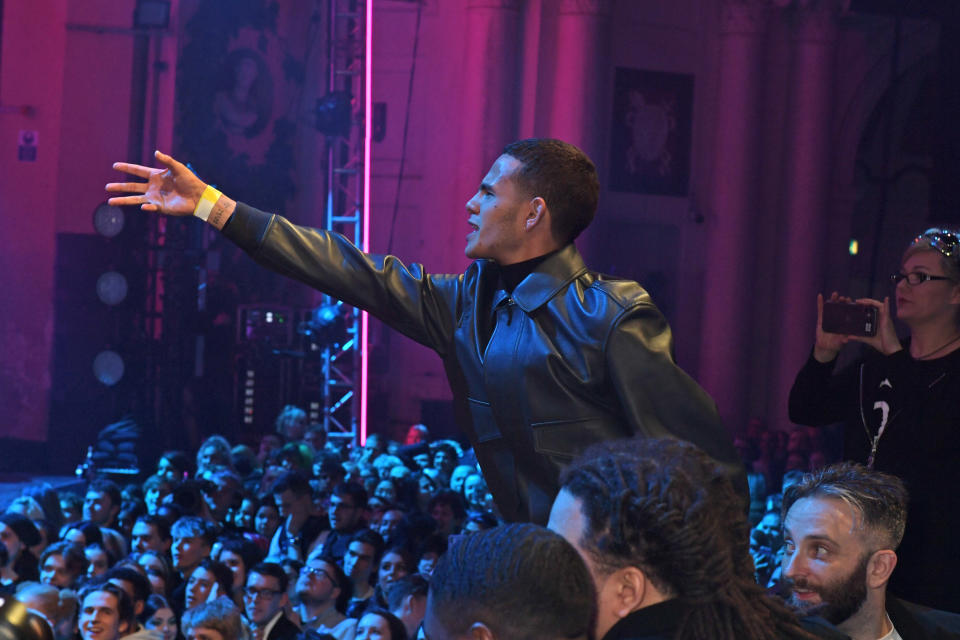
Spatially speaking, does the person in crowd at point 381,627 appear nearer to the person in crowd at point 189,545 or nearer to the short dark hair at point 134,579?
the short dark hair at point 134,579

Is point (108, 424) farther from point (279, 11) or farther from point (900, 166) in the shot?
point (900, 166)

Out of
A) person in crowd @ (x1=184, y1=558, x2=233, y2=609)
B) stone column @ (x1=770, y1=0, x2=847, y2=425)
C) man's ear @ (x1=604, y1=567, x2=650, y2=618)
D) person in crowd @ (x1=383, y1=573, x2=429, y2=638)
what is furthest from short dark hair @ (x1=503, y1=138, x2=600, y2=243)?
stone column @ (x1=770, y1=0, x2=847, y2=425)

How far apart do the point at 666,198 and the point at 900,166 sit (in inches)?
142

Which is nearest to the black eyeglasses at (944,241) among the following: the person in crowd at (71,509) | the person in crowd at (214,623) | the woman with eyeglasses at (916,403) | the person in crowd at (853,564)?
the woman with eyeglasses at (916,403)

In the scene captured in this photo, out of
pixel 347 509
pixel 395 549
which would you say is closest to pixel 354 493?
pixel 347 509

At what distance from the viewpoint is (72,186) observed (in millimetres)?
13477

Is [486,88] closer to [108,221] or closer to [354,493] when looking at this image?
[108,221]

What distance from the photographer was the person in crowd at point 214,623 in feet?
16.7

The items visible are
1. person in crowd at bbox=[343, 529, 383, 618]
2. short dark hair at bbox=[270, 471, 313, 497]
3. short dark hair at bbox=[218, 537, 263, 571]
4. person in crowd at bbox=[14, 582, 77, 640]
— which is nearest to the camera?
person in crowd at bbox=[14, 582, 77, 640]

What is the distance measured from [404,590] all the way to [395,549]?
0.71 m

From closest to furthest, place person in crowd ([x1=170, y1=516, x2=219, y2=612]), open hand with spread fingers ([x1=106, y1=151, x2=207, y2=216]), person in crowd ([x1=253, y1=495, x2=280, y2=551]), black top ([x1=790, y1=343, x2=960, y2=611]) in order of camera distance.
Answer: open hand with spread fingers ([x1=106, y1=151, x2=207, y2=216])
black top ([x1=790, y1=343, x2=960, y2=611])
person in crowd ([x1=170, y1=516, x2=219, y2=612])
person in crowd ([x1=253, y1=495, x2=280, y2=551])

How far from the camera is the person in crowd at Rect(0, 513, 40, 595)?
6.73 m

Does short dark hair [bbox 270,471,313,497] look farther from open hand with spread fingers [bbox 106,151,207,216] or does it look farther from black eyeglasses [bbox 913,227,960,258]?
open hand with spread fingers [bbox 106,151,207,216]

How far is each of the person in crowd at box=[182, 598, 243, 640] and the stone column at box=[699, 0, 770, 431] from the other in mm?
10806
